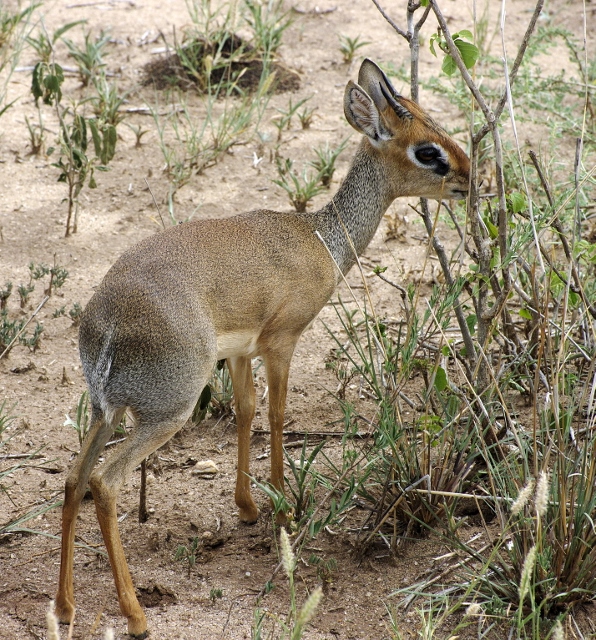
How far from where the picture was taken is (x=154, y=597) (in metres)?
3.64

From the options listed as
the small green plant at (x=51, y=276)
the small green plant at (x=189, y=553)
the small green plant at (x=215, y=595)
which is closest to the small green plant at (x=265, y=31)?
→ the small green plant at (x=51, y=276)

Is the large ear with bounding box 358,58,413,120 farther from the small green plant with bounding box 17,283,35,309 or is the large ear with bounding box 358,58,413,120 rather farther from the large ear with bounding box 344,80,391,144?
the small green plant with bounding box 17,283,35,309

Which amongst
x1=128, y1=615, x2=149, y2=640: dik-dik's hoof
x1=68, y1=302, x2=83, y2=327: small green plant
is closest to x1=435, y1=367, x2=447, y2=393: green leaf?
x1=128, y1=615, x2=149, y2=640: dik-dik's hoof

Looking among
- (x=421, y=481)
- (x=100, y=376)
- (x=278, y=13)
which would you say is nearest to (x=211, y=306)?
(x=100, y=376)

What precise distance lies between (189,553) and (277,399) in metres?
0.76

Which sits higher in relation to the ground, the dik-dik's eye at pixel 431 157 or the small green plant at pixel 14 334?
the dik-dik's eye at pixel 431 157

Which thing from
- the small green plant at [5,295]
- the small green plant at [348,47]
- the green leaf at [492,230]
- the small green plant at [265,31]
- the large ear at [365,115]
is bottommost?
the small green plant at [5,295]

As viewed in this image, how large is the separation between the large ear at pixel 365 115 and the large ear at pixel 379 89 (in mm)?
46

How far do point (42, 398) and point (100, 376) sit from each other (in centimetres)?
158

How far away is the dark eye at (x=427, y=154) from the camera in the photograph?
13.7ft

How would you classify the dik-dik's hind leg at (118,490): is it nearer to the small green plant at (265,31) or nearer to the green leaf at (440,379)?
the green leaf at (440,379)

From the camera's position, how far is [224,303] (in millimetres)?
3707

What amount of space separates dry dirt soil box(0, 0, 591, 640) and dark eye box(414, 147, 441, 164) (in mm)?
808

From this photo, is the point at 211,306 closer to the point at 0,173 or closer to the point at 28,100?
the point at 0,173
